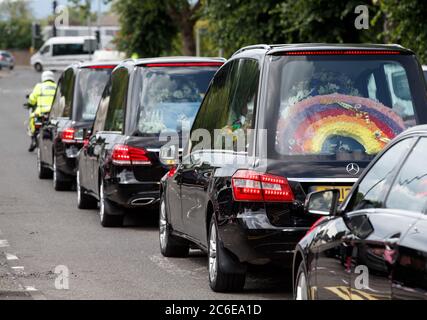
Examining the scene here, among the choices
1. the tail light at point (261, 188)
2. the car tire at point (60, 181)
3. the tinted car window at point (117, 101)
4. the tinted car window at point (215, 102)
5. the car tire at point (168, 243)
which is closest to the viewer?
the tail light at point (261, 188)

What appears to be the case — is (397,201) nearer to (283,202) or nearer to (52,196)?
(283,202)

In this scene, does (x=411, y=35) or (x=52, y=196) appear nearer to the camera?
(x=52, y=196)

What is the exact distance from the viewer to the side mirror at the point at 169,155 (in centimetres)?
1377

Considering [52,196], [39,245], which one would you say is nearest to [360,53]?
[39,245]

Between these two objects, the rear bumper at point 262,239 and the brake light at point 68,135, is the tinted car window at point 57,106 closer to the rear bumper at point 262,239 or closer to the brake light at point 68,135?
the brake light at point 68,135

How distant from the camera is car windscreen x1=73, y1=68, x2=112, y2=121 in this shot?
2005cm

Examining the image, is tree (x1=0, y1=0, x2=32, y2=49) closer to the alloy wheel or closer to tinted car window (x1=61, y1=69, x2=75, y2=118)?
tinted car window (x1=61, y1=69, x2=75, y2=118)

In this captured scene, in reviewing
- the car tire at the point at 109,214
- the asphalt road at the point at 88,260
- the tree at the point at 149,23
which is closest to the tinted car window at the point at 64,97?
the asphalt road at the point at 88,260

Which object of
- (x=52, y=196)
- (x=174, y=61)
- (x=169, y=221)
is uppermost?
(x=174, y=61)

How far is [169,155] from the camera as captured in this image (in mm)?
13938

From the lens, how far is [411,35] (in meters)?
26.5

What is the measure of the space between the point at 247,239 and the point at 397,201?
10.0ft

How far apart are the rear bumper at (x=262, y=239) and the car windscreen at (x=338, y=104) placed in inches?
19.1

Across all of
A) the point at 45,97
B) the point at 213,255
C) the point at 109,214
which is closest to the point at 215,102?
the point at 213,255
